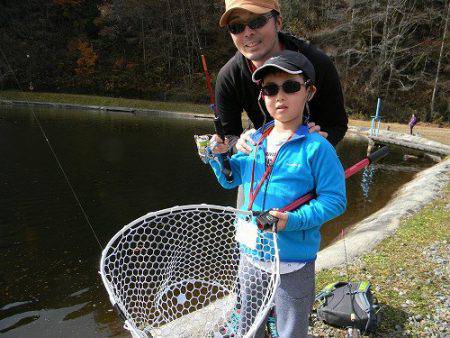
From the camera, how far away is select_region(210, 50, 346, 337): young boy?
82.8 inches

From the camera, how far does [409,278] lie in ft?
14.9

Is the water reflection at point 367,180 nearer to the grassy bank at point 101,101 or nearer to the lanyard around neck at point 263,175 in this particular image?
the lanyard around neck at point 263,175

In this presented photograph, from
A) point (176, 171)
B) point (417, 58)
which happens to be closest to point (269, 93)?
point (176, 171)

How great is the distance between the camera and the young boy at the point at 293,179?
2104 mm

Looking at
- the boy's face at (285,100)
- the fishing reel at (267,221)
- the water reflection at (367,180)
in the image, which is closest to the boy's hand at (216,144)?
the boy's face at (285,100)

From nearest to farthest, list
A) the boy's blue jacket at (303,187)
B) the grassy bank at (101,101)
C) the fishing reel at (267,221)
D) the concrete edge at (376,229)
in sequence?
the fishing reel at (267,221) < the boy's blue jacket at (303,187) < the concrete edge at (376,229) < the grassy bank at (101,101)

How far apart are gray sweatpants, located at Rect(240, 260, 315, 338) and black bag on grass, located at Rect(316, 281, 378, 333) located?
1325 millimetres

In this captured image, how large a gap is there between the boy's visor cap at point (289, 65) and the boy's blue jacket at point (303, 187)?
1.03 feet

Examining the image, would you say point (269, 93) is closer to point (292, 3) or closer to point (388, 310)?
point (388, 310)

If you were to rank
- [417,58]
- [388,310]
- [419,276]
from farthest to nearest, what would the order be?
1. [417,58]
2. [419,276]
3. [388,310]

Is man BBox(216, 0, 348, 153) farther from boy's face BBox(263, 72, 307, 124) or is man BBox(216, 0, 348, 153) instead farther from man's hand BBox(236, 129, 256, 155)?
boy's face BBox(263, 72, 307, 124)

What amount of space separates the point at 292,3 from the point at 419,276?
36999mm

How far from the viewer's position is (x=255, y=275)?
235 cm

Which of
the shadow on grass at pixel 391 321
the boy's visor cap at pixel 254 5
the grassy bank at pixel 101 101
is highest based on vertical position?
the boy's visor cap at pixel 254 5
